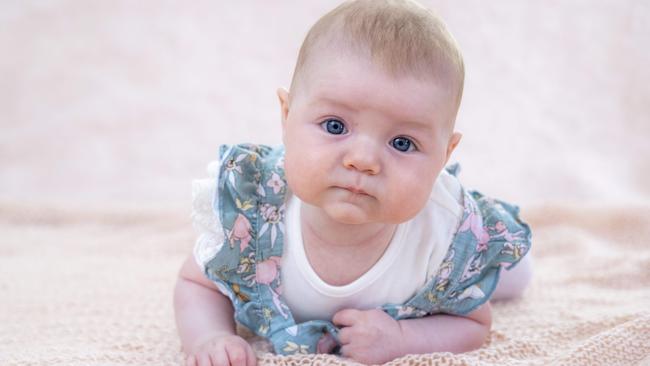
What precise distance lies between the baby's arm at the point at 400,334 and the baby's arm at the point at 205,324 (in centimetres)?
13

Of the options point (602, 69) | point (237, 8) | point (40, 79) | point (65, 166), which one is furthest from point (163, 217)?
point (602, 69)

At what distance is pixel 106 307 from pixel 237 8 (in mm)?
1356

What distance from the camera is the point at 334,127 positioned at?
94 centimetres

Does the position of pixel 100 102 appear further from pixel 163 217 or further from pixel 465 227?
pixel 465 227

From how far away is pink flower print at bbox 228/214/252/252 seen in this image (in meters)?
1.05

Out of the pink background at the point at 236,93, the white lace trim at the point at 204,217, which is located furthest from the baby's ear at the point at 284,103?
the pink background at the point at 236,93

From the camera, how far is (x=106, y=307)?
1294 millimetres

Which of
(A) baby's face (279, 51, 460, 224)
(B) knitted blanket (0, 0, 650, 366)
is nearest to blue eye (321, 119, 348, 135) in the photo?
(A) baby's face (279, 51, 460, 224)

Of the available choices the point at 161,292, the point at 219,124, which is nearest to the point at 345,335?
the point at 161,292

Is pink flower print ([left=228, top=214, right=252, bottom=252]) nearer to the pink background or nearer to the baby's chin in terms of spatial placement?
the baby's chin

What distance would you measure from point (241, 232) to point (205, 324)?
0.44 ft

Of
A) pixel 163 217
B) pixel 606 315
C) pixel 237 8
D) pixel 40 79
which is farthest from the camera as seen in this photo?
pixel 237 8

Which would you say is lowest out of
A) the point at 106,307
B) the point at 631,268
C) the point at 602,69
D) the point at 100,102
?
the point at 106,307

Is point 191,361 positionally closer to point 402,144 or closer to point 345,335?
point 345,335
